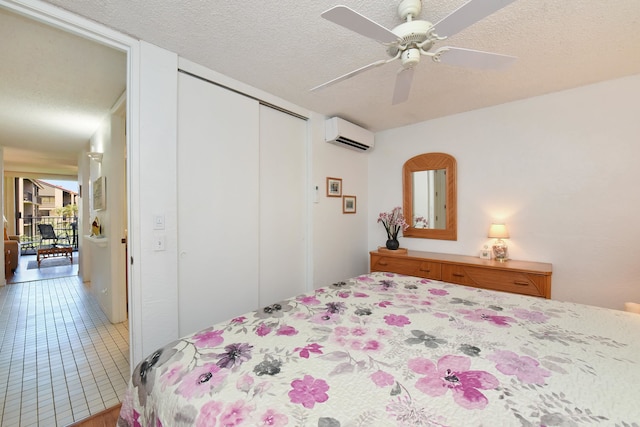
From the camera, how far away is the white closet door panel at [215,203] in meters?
2.07

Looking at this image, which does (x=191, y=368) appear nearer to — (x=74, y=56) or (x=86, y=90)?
(x=74, y=56)

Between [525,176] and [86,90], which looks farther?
[525,176]

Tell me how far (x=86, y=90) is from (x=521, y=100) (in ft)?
13.8

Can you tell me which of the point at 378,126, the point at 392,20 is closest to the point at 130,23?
the point at 392,20

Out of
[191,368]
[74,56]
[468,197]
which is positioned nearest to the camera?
[191,368]

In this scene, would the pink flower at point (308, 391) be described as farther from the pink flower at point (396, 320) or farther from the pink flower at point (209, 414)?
the pink flower at point (396, 320)

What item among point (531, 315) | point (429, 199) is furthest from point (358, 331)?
point (429, 199)

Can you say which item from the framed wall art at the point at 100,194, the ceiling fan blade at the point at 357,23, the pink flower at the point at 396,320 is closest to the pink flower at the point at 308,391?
the pink flower at the point at 396,320

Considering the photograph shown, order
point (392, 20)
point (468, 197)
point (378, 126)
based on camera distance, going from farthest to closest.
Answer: point (378, 126) → point (468, 197) → point (392, 20)

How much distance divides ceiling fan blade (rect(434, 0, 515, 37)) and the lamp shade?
7.13 ft

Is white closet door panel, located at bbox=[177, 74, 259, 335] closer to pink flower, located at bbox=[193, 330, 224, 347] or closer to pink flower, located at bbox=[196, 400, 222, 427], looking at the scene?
pink flower, located at bbox=[193, 330, 224, 347]

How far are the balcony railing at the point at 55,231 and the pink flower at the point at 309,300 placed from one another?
8908 millimetres

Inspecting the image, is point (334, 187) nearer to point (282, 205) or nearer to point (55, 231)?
point (282, 205)

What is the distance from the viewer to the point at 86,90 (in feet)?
8.34
